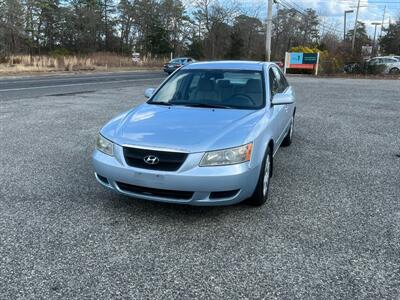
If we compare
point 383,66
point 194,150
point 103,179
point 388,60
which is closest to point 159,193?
point 194,150

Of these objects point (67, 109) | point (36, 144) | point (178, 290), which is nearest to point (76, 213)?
point (178, 290)

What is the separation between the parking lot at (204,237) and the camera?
2789 millimetres

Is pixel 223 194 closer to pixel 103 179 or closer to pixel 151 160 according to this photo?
pixel 151 160

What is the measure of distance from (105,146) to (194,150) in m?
1.00

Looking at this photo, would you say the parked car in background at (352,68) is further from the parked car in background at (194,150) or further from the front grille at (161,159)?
the front grille at (161,159)

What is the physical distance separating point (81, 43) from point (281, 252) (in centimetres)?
5966

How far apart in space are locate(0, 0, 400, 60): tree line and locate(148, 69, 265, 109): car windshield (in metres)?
42.7

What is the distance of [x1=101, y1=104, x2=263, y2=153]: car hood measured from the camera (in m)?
3.56

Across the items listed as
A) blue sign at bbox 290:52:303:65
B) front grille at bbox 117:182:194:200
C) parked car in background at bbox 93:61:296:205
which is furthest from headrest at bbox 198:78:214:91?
blue sign at bbox 290:52:303:65

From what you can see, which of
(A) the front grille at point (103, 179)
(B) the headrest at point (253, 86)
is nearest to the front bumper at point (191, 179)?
(A) the front grille at point (103, 179)

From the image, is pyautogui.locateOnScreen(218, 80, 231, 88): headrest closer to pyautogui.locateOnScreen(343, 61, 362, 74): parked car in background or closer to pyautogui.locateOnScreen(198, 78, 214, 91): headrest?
pyautogui.locateOnScreen(198, 78, 214, 91): headrest

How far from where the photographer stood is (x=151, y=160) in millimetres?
3490

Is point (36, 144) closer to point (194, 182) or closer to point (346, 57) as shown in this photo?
point (194, 182)

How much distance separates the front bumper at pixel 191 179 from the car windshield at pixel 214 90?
1271 millimetres
